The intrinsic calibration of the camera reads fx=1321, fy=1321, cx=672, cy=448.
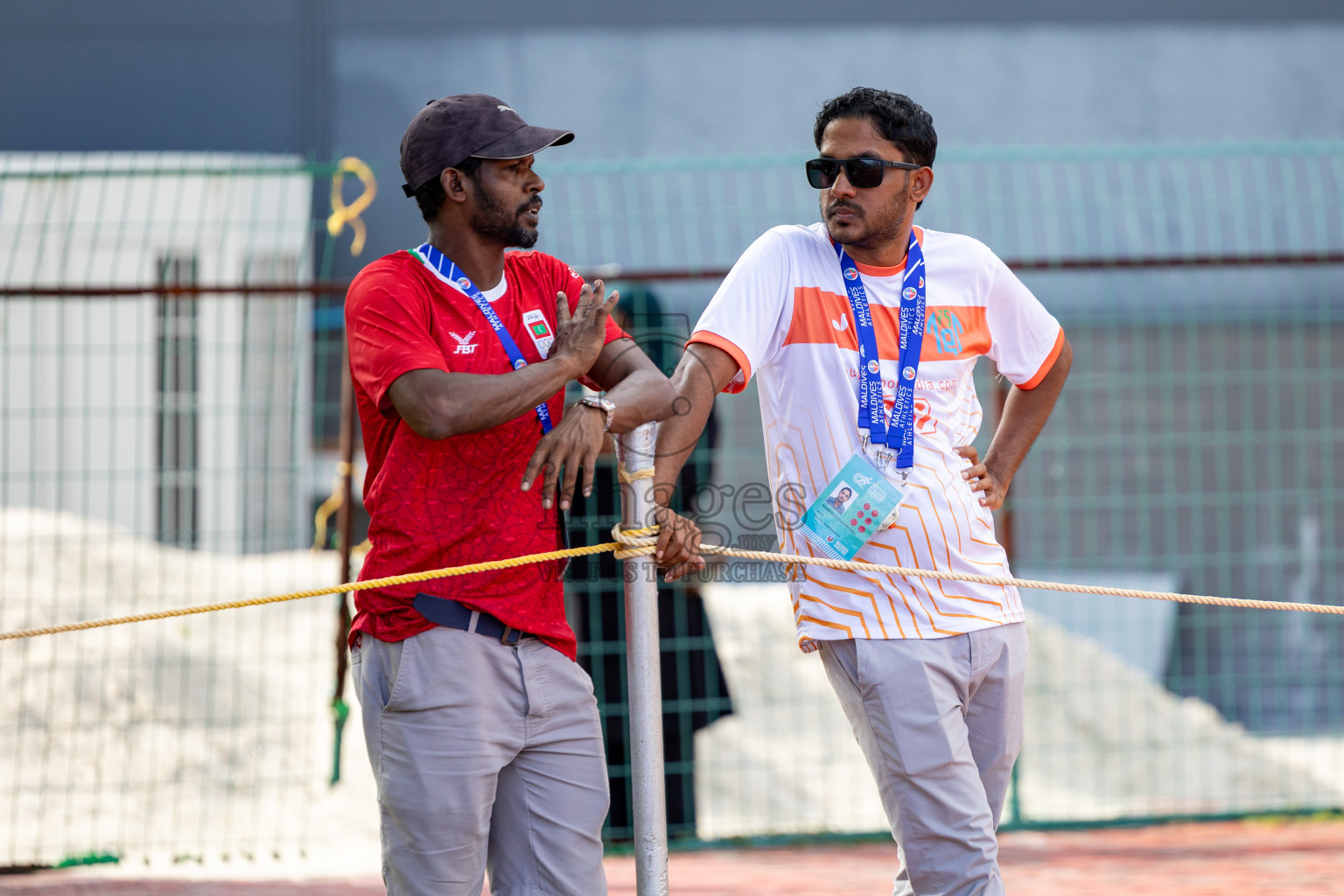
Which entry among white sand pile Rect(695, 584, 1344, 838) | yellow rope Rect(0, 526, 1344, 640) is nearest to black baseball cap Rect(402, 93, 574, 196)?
yellow rope Rect(0, 526, 1344, 640)

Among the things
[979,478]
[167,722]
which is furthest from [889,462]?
[167,722]

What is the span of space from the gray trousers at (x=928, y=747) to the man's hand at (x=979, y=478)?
0.31 metres

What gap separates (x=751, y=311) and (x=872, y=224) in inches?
12.6

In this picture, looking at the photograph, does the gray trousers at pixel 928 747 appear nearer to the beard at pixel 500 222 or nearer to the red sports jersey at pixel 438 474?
the red sports jersey at pixel 438 474

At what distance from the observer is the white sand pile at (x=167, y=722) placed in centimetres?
545

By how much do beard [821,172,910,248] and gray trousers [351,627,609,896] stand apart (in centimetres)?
109

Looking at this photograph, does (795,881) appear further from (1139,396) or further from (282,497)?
(1139,396)

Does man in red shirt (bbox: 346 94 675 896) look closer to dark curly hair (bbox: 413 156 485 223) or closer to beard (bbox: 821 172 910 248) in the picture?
dark curly hair (bbox: 413 156 485 223)

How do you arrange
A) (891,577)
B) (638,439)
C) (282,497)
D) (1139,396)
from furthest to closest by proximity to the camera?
(1139,396)
(282,497)
(891,577)
(638,439)

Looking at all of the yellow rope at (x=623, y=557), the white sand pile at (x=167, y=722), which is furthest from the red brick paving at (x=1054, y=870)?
the yellow rope at (x=623, y=557)

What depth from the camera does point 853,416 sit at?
280 centimetres

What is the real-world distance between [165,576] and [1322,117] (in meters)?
10.3

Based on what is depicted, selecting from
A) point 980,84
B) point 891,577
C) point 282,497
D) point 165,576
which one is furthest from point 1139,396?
point 891,577

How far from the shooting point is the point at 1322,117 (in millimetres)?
11711
